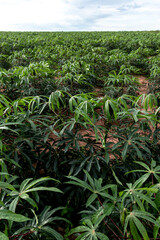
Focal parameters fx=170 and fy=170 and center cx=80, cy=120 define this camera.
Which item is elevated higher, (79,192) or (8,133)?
(8,133)

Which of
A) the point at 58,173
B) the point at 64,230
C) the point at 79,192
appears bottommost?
the point at 64,230

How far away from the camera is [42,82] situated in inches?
122

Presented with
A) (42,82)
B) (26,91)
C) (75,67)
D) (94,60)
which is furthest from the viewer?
(94,60)

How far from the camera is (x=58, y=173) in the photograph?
1386mm

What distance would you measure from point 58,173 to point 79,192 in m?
0.23

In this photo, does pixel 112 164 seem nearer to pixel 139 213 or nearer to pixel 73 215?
pixel 73 215

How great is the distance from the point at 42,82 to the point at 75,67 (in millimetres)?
847

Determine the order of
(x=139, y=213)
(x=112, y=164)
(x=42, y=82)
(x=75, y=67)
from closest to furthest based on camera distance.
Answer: (x=139, y=213) → (x=112, y=164) → (x=42, y=82) → (x=75, y=67)

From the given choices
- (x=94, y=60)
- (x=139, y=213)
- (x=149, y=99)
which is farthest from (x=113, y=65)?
(x=139, y=213)

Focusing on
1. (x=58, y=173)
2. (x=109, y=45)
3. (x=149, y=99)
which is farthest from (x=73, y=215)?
(x=109, y=45)

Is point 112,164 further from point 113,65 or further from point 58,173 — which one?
point 113,65

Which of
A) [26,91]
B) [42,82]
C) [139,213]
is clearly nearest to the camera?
[139,213]

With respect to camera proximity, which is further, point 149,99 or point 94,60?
point 94,60

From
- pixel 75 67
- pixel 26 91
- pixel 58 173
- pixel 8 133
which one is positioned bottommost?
pixel 58 173
